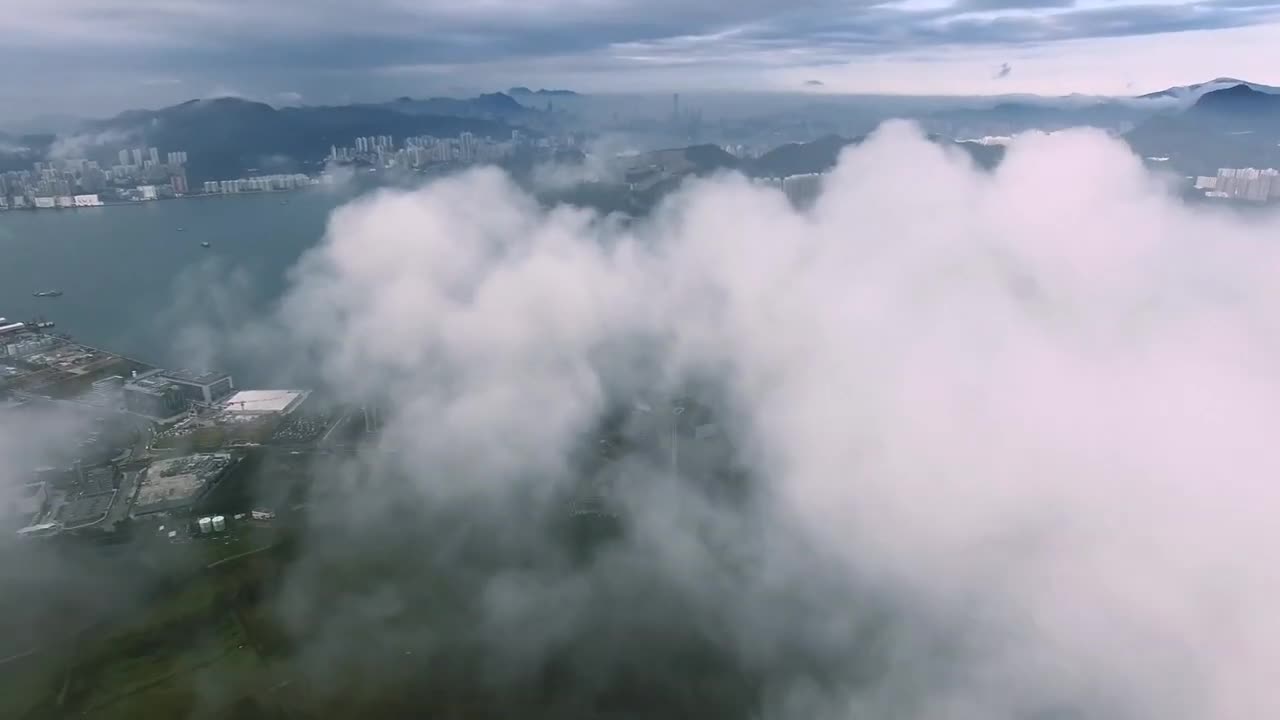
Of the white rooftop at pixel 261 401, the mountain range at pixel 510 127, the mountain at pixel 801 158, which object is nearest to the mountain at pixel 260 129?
the mountain range at pixel 510 127

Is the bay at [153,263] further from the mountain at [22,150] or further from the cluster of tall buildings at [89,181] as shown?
the mountain at [22,150]

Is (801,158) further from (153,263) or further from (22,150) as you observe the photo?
(22,150)

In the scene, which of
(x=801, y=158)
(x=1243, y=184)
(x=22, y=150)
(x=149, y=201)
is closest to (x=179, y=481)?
(x=801, y=158)

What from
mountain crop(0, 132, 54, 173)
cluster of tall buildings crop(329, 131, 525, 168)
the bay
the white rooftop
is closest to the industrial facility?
the white rooftop

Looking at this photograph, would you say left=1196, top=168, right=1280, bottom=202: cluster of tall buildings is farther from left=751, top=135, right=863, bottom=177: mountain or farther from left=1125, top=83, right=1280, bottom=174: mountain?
left=751, top=135, right=863, bottom=177: mountain

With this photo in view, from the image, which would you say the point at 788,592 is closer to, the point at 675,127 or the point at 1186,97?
the point at 1186,97

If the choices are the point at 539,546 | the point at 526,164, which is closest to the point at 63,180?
the point at 526,164
